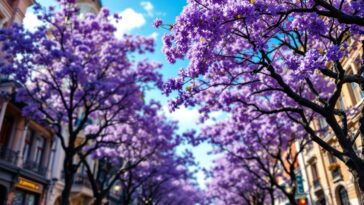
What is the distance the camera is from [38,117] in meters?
17.2

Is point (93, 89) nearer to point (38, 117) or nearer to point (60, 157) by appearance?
point (38, 117)

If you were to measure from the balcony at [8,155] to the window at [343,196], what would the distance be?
73.5 ft

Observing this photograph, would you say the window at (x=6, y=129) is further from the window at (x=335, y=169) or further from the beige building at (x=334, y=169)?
the window at (x=335, y=169)

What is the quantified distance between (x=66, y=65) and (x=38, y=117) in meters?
4.02

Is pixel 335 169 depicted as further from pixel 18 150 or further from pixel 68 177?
pixel 18 150

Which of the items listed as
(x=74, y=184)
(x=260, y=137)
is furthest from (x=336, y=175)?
(x=74, y=184)

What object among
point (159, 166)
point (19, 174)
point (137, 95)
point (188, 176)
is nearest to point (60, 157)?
point (19, 174)

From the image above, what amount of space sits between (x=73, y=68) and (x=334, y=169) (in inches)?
790

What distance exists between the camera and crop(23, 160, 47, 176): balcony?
71.0ft

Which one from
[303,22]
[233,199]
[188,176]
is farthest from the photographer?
[233,199]

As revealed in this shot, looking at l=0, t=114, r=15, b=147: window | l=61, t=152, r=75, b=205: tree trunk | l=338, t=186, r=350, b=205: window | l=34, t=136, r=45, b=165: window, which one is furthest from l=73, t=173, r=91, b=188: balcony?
l=338, t=186, r=350, b=205: window

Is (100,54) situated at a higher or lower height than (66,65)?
higher

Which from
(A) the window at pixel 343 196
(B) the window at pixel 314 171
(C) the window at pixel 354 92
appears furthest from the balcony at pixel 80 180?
(C) the window at pixel 354 92

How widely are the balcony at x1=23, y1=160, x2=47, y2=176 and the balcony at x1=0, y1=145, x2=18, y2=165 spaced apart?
1541 millimetres
